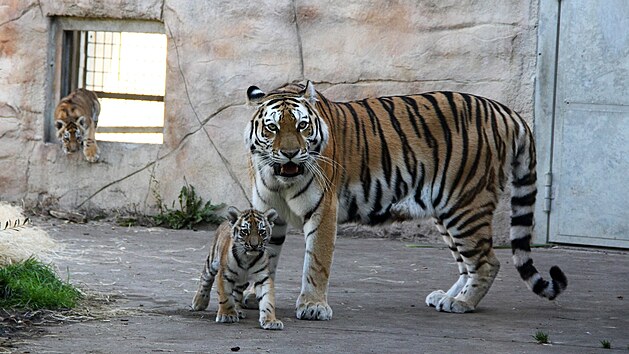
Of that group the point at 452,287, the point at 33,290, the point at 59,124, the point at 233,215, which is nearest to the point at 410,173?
the point at 452,287

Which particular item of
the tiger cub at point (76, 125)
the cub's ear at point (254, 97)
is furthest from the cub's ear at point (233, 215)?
the tiger cub at point (76, 125)

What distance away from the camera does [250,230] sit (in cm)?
543

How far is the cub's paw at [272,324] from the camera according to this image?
212 inches

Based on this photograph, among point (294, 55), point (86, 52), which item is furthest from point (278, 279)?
point (86, 52)

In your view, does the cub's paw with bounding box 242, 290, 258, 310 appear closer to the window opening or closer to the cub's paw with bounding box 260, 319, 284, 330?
the cub's paw with bounding box 260, 319, 284, 330

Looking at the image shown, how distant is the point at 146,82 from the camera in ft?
42.5

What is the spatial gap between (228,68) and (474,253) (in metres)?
3.86

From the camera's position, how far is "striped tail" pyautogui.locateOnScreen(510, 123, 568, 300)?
6.21m

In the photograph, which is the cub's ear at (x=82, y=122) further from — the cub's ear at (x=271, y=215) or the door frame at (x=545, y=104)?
the cub's ear at (x=271, y=215)

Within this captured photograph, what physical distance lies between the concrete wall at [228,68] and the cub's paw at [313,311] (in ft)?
11.9

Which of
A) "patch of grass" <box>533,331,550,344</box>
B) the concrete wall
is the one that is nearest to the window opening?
the concrete wall

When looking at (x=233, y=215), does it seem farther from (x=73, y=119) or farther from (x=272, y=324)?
(x=73, y=119)

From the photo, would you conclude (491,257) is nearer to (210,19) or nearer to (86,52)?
(210,19)

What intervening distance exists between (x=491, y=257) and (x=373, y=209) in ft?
2.27
